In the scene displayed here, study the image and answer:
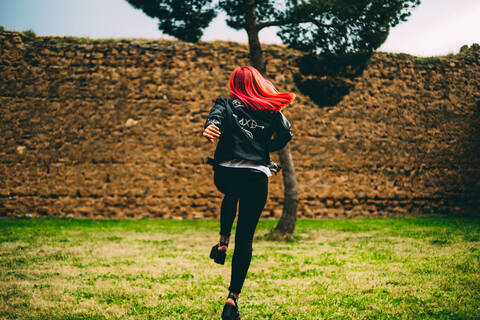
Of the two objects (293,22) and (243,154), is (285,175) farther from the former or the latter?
(243,154)

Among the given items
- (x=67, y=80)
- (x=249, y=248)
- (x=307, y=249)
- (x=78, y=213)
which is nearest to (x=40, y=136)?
(x=67, y=80)

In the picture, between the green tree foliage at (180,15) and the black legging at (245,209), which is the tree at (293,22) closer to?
the green tree foliage at (180,15)

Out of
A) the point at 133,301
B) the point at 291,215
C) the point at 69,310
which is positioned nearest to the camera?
the point at 69,310

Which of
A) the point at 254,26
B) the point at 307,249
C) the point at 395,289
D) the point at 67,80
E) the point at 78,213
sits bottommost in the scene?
the point at 78,213

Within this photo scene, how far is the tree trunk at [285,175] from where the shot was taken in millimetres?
7352

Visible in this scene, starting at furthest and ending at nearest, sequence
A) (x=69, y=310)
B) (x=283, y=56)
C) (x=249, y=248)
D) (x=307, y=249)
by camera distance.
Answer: (x=283, y=56) < (x=307, y=249) < (x=69, y=310) < (x=249, y=248)

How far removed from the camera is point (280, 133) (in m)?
2.88

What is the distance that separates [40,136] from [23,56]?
2202 mm

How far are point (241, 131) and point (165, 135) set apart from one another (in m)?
7.92

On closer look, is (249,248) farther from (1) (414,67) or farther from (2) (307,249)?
(1) (414,67)

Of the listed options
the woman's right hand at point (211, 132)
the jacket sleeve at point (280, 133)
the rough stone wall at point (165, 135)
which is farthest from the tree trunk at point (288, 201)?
the woman's right hand at point (211, 132)

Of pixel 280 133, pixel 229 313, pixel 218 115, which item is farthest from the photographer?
pixel 280 133

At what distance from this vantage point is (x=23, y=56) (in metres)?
10.1

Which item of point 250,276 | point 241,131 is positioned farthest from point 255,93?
point 250,276
